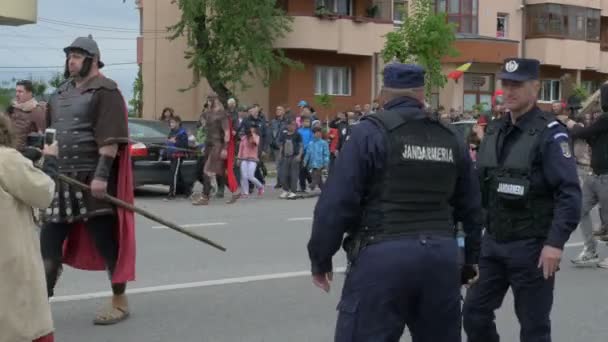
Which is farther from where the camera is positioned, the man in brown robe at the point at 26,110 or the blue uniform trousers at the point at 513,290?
the man in brown robe at the point at 26,110

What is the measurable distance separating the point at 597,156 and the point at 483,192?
15.0 ft

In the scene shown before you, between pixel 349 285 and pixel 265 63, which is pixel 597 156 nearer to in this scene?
pixel 349 285

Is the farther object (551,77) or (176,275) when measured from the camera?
(551,77)

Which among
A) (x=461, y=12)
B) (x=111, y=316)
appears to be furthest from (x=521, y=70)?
(x=461, y=12)

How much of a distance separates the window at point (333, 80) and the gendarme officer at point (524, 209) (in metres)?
31.5

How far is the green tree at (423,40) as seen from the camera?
3148 centimetres

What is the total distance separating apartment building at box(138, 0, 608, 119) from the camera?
36.2 metres

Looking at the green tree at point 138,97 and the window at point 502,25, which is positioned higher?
the window at point 502,25

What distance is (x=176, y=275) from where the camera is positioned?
888 cm

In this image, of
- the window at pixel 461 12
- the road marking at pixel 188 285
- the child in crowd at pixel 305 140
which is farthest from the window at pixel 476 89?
the road marking at pixel 188 285

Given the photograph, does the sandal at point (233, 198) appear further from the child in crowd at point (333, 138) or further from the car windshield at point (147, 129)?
the child in crowd at point (333, 138)

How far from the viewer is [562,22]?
150ft

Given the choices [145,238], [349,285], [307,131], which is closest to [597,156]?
[145,238]

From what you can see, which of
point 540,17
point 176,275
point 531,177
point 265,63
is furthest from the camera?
point 540,17
